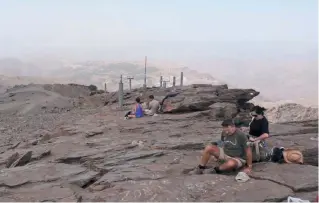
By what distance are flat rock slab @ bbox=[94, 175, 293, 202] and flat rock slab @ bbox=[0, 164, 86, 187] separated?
1.95 meters

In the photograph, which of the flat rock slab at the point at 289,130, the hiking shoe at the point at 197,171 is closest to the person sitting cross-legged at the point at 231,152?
the hiking shoe at the point at 197,171

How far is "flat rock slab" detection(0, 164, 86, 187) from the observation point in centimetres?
1012

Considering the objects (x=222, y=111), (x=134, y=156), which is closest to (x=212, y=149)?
(x=134, y=156)

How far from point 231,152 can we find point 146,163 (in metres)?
2.43

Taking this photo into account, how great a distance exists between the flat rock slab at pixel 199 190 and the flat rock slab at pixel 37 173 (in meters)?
1.95

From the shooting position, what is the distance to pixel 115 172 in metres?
10.3

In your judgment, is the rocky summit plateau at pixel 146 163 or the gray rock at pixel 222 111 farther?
the gray rock at pixel 222 111

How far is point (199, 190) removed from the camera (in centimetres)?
850

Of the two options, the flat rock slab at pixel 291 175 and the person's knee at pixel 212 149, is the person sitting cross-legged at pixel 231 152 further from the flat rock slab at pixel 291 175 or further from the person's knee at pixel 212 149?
the flat rock slab at pixel 291 175

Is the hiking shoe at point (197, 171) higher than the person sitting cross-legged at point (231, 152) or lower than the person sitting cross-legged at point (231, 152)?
lower

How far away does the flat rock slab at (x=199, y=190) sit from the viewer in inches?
319

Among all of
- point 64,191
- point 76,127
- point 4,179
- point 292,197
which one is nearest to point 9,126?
point 76,127

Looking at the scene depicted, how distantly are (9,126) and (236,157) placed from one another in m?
17.8

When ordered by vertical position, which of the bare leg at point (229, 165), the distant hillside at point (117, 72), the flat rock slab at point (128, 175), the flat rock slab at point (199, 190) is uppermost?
the bare leg at point (229, 165)
